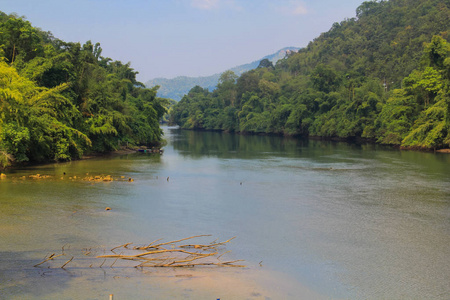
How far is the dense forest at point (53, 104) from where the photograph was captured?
→ 2827 centimetres

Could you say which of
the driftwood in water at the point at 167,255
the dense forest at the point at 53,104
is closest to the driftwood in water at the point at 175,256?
the driftwood in water at the point at 167,255

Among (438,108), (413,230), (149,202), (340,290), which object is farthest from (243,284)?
(438,108)

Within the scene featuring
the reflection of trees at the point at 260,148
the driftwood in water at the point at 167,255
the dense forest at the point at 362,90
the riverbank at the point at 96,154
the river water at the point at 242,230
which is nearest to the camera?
the river water at the point at 242,230

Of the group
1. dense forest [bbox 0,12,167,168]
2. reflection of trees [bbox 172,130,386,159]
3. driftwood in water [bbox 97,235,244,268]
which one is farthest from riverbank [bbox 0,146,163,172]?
driftwood in water [bbox 97,235,244,268]

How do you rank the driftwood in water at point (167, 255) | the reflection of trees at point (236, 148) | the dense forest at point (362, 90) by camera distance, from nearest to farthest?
1. the driftwood in water at point (167, 255)
2. the reflection of trees at point (236, 148)
3. the dense forest at point (362, 90)

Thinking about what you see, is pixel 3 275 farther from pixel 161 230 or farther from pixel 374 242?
pixel 374 242

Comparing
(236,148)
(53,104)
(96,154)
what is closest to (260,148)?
(236,148)

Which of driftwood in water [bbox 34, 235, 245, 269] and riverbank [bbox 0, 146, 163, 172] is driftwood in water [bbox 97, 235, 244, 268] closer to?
driftwood in water [bbox 34, 235, 245, 269]

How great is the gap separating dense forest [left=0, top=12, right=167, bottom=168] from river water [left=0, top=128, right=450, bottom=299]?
2.19 m

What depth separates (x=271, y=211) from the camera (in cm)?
2058

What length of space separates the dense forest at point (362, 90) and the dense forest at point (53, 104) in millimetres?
32853

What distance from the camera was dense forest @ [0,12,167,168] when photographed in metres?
28.3

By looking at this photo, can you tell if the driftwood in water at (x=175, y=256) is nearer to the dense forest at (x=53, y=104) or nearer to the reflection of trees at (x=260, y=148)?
the dense forest at (x=53, y=104)

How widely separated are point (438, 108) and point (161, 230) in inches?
1564
